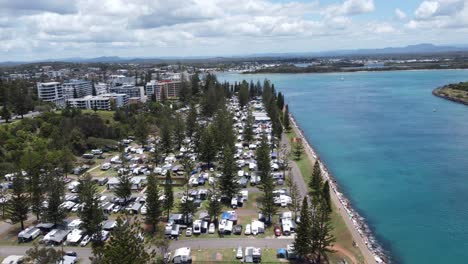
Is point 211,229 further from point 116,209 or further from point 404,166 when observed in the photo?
point 404,166

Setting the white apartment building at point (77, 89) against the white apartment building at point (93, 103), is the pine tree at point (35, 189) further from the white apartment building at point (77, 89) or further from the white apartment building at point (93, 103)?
the white apartment building at point (77, 89)

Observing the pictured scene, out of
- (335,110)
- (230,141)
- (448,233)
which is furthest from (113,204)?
(335,110)

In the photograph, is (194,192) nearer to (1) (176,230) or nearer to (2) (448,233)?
(1) (176,230)

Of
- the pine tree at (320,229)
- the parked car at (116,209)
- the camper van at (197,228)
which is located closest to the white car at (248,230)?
the camper van at (197,228)

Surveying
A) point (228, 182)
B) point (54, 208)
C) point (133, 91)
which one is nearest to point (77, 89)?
point (133, 91)

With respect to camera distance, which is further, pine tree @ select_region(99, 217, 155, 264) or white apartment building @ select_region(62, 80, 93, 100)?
white apartment building @ select_region(62, 80, 93, 100)

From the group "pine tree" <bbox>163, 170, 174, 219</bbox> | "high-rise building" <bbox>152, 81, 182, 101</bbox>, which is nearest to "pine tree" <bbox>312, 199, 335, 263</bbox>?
"pine tree" <bbox>163, 170, 174, 219</bbox>

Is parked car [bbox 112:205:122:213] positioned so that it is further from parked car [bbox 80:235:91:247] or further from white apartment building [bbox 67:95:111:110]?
white apartment building [bbox 67:95:111:110]
